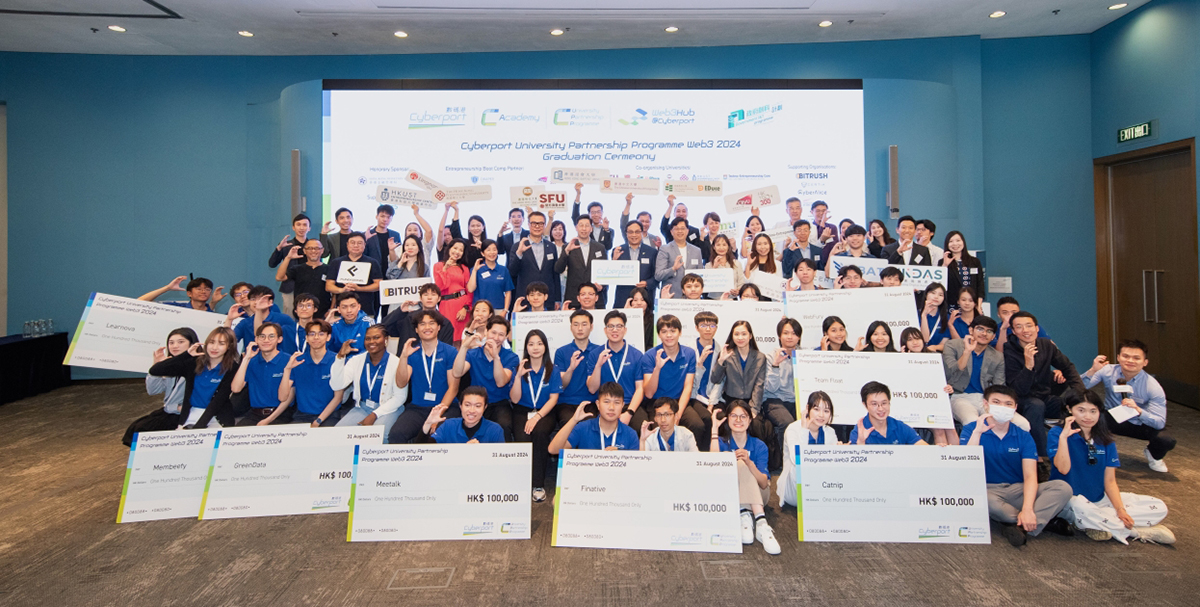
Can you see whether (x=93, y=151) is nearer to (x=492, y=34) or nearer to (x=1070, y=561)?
(x=492, y=34)

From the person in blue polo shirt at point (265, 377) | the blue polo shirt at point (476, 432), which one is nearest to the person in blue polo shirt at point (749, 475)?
the blue polo shirt at point (476, 432)

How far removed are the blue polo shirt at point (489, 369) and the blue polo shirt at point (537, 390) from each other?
13 cm

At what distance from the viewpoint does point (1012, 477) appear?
12.8 feet

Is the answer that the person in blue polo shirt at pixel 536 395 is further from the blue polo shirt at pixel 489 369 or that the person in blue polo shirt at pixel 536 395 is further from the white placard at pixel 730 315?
the white placard at pixel 730 315

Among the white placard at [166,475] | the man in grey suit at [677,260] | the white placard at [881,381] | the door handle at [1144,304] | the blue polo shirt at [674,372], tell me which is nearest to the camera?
the white placard at [166,475]

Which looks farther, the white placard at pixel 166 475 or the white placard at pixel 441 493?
the white placard at pixel 166 475

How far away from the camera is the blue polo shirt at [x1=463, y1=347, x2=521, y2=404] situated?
16.3 ft

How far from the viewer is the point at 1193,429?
607 cm

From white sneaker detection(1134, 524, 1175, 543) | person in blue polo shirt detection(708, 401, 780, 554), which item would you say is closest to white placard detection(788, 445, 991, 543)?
person in blue polo shirt detection(708, 401, 780, 554)

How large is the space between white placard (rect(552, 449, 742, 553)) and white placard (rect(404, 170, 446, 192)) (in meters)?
5.11

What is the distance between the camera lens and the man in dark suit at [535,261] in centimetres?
661

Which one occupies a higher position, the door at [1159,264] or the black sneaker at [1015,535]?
the door at [1159,264]

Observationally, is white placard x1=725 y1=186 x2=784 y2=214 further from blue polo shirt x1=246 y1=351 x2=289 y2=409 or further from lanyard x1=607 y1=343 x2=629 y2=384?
blue polo shirt x1=246 y1=351 x2=289 y2=409

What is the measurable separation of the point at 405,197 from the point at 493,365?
350 centimetres
